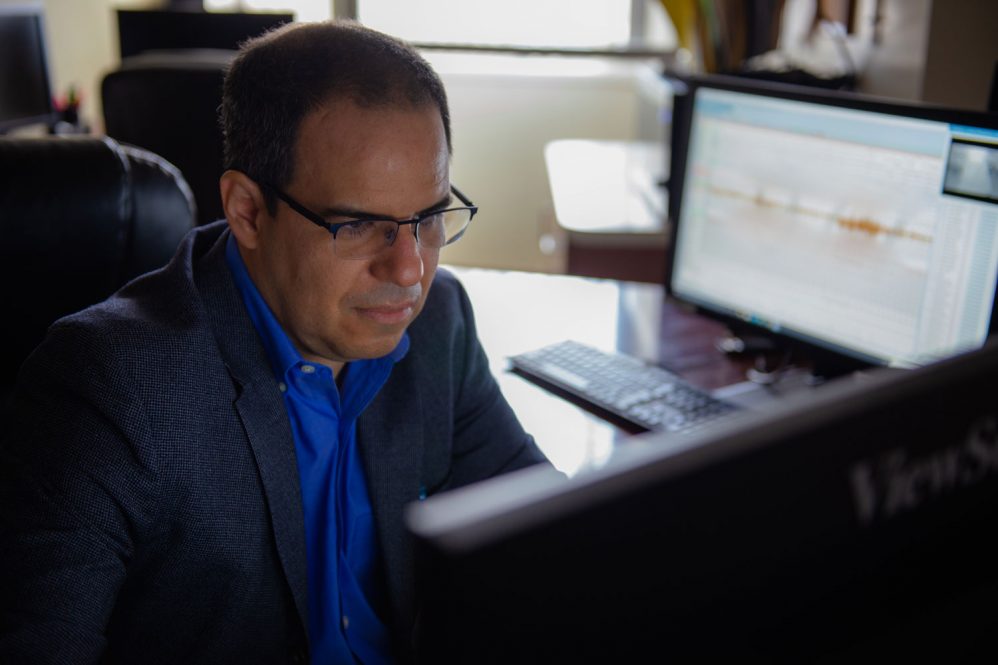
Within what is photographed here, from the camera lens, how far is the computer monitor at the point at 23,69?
132 inches

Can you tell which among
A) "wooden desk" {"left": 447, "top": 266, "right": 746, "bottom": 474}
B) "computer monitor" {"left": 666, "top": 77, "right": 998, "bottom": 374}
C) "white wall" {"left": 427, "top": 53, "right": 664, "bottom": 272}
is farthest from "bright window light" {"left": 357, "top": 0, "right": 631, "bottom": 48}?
"computer monitor" {"left": 666, "top": 77, "right": 998, "bottom": 374}

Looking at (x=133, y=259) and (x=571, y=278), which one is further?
(x=571, y=278)

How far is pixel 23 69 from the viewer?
3.46 metres

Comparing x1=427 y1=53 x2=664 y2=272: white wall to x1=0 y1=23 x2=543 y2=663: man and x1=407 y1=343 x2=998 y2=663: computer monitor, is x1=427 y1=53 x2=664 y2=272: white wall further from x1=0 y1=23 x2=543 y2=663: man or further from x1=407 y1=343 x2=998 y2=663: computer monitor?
x1=407 y1=343 x2=998 y2=663: computer monitor

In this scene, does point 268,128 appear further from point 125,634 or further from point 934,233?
point 934,233

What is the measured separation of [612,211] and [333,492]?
156 cm

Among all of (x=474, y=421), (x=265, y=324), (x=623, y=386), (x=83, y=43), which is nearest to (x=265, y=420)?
(x=265, y=324)

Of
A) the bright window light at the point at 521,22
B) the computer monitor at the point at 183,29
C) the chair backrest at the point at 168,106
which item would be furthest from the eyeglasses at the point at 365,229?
the bright window light at the point at 521,22

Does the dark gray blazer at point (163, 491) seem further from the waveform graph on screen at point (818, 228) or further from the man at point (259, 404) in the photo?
the waveform graph on screen at point (818, 228)

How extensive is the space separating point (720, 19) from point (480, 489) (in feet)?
7.94

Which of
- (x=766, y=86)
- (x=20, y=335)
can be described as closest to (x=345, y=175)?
(x=20, y=335)

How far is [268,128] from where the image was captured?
1.01 meters

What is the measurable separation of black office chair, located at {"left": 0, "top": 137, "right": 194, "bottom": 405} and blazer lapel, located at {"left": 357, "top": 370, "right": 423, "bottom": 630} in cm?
47

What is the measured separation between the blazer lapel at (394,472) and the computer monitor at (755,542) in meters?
0.83
